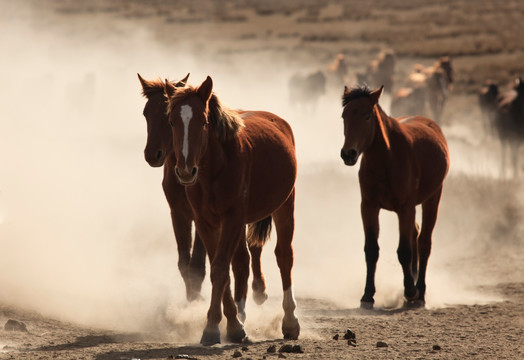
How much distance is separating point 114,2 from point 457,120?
49027 millimetres

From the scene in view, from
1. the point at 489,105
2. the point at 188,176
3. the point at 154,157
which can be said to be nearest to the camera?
the point at 188,176

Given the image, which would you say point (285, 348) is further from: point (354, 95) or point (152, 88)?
point (354, 95)

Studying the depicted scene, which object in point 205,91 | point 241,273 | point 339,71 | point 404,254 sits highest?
point 339,71

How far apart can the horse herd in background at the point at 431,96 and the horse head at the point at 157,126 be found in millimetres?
13539

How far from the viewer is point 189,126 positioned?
23.6 ft

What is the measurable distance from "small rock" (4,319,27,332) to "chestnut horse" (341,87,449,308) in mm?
3745

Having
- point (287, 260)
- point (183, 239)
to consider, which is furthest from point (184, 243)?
point (287, 260)

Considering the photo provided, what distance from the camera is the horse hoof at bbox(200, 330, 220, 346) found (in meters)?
7.48

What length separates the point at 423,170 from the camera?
1111cm

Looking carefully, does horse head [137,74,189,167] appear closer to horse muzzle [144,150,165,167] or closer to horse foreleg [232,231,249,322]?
horse muzzle [144,150,165,167]

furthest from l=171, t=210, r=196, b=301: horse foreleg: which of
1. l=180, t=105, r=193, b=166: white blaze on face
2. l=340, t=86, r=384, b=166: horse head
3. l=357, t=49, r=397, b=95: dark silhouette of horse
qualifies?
l=357, t=49, r=397, b=95: dark silhouette of horse

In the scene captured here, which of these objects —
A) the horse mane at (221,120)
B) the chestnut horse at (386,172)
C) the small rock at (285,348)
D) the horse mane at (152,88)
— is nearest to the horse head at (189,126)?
the horse mane at (221,120)

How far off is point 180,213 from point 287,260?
1.29 metres

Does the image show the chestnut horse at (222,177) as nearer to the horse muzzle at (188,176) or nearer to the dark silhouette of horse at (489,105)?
the horse muzzle at (188,176)
